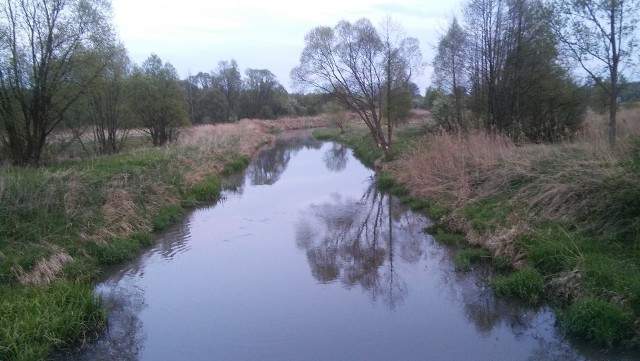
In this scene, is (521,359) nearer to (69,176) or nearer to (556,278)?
(556,278)

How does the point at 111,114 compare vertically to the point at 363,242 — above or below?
above

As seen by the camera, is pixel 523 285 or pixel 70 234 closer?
pixel 523 285

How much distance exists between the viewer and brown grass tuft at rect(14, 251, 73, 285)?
8141 mm

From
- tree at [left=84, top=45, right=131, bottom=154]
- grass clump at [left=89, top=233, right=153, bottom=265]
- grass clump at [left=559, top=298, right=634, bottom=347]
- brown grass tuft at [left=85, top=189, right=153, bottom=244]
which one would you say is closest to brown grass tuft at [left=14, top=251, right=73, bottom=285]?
grass clump at [left=89, top=233, right=153, bottom=265]

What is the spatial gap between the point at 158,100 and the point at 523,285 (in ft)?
96.5

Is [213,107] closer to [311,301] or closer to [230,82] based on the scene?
[230,82]

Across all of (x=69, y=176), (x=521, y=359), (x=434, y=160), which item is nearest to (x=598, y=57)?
(x=434, y=160)

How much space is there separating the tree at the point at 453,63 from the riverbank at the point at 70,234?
573 inches

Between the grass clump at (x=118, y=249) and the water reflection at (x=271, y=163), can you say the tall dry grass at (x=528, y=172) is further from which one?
the grass clump at (x=118, y=249)

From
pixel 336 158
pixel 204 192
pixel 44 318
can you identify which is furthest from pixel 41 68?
pixel 336 158

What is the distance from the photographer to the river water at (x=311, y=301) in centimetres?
671

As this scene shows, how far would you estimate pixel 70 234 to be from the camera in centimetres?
1009

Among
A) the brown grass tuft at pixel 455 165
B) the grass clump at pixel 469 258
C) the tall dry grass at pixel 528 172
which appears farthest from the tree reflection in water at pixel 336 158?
the grass clump at pixel 469 258

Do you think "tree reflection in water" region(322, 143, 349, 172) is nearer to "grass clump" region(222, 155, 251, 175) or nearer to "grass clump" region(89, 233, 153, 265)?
"grass clump" region(222, 155, 251, 175)
